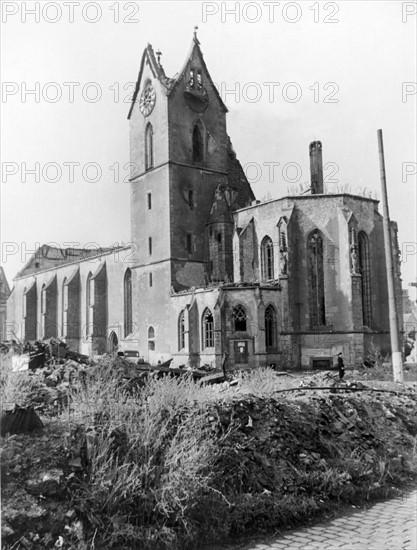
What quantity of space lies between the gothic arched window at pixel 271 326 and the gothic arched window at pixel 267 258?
108 inches

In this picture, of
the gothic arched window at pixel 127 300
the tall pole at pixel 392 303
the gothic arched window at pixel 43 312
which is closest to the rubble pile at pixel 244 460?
the tall pole at pixel 392 303

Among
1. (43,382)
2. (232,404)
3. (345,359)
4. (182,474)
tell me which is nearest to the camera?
(182,474)

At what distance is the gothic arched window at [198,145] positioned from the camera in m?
41.4

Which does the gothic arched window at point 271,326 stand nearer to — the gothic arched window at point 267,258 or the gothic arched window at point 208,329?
the gothic arched window at point 267,258

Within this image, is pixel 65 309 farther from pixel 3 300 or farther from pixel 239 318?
pixel 239 318

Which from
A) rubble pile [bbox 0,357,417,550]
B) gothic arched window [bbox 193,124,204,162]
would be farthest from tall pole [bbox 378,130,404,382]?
gothic arched window [bbox 193,124,204,162]

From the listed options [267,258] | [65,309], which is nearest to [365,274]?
[267,258]

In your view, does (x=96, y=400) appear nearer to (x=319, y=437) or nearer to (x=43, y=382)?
(x=43, y=382)

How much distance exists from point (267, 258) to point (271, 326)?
462cm

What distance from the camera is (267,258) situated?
3572 cm

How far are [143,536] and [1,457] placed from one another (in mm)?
1919

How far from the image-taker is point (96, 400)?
8055 millimetres

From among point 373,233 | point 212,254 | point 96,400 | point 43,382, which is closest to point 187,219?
point 212,254

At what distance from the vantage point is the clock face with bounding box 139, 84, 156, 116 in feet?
136
